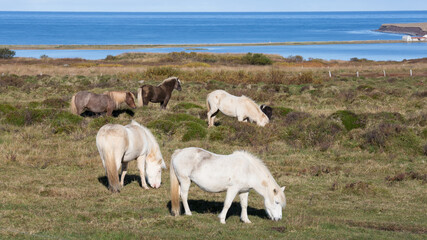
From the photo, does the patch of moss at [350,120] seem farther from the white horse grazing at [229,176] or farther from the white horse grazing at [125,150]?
the white horse grazing at [229,176]

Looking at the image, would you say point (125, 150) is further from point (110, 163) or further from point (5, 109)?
point (5, 109)

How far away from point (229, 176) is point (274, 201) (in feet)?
3.15

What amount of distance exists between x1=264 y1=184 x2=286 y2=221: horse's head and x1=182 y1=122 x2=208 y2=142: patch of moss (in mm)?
10278

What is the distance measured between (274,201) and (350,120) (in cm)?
1324

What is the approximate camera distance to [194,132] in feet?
64.6

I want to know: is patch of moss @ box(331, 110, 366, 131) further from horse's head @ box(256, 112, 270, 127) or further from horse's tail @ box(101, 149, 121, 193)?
horse's tail @ box(101, 149, 121, 193)

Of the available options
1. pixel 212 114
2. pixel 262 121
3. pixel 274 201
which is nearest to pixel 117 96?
pixel 212 114

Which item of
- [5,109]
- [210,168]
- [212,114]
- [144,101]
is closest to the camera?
[210,168]

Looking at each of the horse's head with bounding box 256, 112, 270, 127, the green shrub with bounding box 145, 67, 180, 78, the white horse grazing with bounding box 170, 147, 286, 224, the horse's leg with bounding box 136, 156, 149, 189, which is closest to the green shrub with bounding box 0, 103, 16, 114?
the horse's head with bounding box 256, 112, 270, 127

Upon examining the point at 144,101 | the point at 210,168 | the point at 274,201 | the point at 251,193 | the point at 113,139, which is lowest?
the point at 251,193

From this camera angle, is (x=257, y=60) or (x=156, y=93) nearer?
(x=156, y=93)

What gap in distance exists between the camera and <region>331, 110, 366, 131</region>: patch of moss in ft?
69.2

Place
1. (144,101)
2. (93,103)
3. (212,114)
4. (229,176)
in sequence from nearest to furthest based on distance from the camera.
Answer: (229,176)
(212,114)
(93,103)
(144,101)

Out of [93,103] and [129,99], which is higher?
[129,99]
